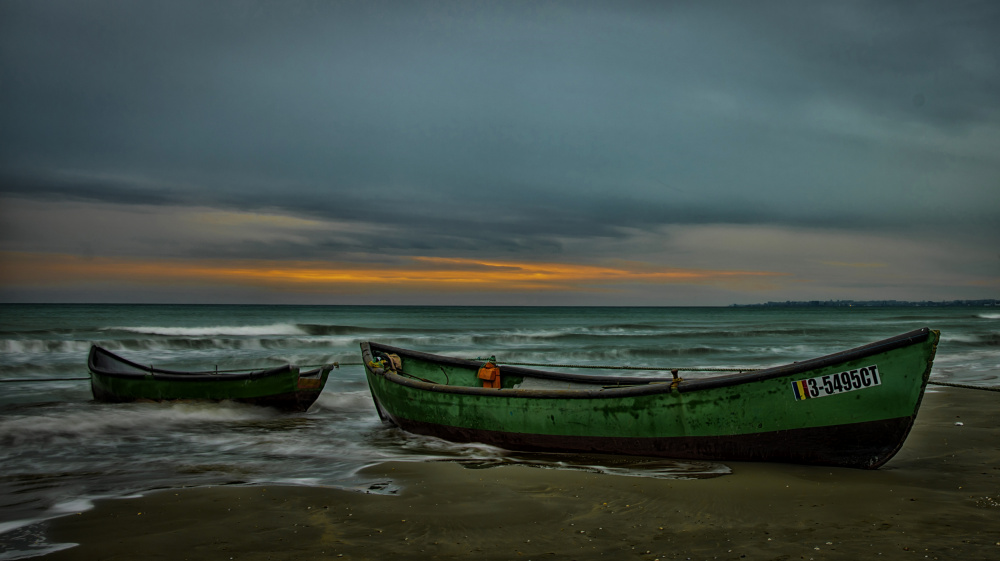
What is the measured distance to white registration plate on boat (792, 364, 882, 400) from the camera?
23.5 feet

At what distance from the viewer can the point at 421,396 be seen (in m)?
10.2

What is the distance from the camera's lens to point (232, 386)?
13273 mm

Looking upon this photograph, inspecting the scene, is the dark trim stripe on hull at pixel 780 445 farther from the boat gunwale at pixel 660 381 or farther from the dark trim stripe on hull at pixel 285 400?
the dark trim stripe on hull at pixel 285 400

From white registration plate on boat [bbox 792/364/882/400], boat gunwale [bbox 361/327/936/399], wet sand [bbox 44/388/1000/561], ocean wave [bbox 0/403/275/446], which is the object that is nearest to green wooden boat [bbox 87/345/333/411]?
ocean wave [bbox 0/403/275/446]

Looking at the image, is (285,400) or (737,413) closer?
(737,413)

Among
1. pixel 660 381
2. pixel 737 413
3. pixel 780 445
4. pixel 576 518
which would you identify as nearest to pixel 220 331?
pixel 660 381

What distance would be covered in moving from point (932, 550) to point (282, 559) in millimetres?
4872

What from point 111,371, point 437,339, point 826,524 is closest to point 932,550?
point 826,524

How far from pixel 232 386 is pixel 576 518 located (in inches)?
369

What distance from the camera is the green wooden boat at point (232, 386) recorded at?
1327cm

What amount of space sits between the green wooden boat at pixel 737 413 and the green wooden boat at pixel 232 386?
4257mm

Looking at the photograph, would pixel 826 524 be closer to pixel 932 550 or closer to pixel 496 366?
pixel 932 550

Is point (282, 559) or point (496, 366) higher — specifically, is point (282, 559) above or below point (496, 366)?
below

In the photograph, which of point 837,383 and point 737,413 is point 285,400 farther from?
point 837,383
